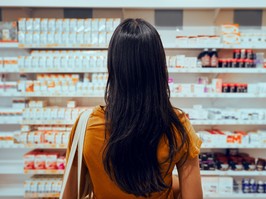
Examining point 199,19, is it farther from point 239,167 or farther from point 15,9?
point 15,9

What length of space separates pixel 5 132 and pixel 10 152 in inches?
16.1

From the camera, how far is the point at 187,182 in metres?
1.03

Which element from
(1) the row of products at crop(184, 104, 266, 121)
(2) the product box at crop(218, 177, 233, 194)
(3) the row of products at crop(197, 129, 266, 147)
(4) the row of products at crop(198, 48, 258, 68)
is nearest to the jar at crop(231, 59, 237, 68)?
(4) the row of products at crop(198, 48, 258, 68)

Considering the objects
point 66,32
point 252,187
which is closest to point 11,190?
point 66,32

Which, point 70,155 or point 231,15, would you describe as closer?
point 70,155

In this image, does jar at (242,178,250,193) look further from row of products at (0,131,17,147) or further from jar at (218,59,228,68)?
row of products at (0,131,17,147)

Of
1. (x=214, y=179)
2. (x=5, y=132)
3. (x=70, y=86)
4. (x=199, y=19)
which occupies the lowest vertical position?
(x=214, y=179)

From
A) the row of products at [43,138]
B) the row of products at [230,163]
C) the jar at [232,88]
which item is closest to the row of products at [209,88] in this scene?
the jar at [232,88]

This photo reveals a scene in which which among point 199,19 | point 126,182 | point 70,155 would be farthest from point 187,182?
point 199,19

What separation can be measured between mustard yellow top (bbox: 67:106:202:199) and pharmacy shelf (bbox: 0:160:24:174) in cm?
238

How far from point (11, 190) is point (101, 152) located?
2.70 metres

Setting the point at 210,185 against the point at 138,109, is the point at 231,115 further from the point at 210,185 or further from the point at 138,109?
the point at 138,109

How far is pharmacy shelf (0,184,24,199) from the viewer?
10.1 ft
